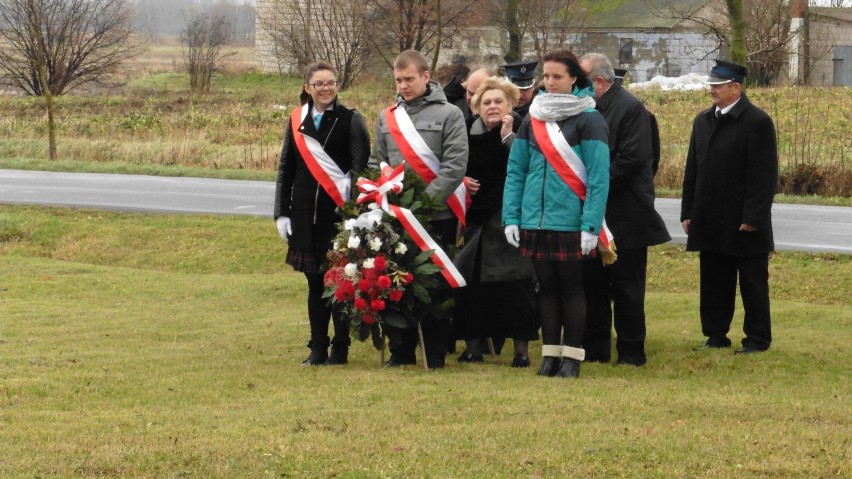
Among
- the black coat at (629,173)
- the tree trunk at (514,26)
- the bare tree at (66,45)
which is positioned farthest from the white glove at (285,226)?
the bare tree at (66,45)

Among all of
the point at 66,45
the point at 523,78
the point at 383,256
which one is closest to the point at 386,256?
the point at 383,256

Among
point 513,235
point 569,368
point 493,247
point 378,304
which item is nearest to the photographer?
point 513,235

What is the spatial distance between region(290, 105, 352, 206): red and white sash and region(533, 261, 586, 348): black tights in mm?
1495

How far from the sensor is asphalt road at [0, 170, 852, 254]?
16.1 meters

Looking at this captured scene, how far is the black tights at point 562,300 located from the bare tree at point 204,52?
145ft

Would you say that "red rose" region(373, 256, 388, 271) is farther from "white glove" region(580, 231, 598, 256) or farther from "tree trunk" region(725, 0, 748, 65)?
"tree trunk" region(725, 0, 748, 65)

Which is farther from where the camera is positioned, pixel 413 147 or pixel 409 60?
pixel 413 147

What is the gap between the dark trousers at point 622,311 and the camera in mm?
8852

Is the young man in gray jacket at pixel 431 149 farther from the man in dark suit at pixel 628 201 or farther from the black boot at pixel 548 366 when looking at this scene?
the man in dark suit at pixel 628 201

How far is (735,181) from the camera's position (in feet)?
29.7

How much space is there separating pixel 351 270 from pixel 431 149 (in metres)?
1.00

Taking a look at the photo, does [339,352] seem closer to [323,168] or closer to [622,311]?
[323,168]

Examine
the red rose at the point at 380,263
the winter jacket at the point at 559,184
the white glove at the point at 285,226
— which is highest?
the winter jacket at the point at 559,184

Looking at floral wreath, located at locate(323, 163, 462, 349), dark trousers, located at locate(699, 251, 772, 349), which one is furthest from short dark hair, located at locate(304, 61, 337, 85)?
dark trousers, located at locate(699, 251, 772, 349)
